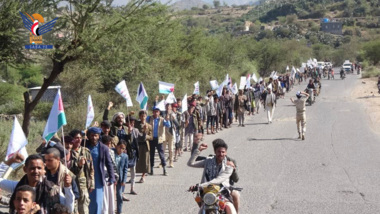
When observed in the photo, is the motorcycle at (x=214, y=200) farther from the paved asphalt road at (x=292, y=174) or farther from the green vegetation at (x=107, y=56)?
the green vegetation at (x=107, y=56)

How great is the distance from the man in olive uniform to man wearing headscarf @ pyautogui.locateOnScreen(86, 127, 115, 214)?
362 mm

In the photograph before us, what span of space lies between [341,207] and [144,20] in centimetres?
706

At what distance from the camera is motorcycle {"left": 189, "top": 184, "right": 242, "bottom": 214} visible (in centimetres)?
736

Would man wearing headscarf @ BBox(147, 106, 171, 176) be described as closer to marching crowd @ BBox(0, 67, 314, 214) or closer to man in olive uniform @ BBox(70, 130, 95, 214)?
marching crowd @ BBox(0, 67, 314, 214)

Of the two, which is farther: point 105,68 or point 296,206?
point 105,68

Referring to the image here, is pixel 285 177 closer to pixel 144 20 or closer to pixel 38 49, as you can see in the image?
pixel 144 20

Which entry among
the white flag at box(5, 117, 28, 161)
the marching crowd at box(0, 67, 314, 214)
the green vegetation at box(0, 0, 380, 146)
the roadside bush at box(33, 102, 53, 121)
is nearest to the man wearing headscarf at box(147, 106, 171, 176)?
the marching crowd at box(0, 67, 314, 214)

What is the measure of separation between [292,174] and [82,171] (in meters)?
6.99

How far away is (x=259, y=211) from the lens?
10.4 meters

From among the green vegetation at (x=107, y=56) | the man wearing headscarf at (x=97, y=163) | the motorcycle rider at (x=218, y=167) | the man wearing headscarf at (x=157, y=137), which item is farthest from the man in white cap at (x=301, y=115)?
the motorcycle rider at (x=218, y=167)

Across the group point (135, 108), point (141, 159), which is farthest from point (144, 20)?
point (135, 108)

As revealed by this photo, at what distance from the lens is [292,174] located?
1388 cm

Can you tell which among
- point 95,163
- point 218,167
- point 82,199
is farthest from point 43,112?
point 218,167

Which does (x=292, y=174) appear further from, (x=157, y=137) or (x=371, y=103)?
(x=371, y=103)
